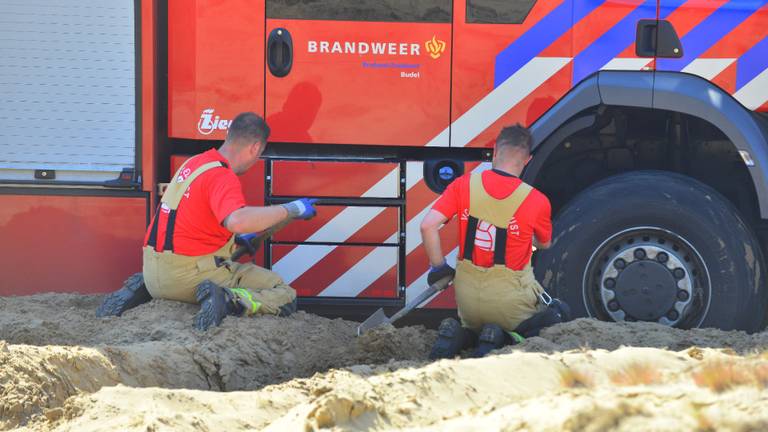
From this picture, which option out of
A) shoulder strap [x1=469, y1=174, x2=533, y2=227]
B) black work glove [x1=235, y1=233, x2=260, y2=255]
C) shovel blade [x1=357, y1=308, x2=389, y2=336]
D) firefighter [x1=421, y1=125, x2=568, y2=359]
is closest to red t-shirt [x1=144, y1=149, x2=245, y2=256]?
black work glove [x1=235, y1=233, x2=260, y2=255]

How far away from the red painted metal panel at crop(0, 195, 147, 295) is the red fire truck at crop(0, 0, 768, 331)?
1 centimetres

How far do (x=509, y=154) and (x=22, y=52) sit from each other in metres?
2.73

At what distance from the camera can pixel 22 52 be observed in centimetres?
572

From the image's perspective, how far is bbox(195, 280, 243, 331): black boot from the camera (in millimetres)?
5168

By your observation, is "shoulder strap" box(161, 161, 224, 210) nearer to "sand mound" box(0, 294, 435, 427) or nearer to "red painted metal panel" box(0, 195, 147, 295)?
"red painted metal panel" box(0, 195, 147, 295)

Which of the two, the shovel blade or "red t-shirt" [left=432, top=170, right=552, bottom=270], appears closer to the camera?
"red t-shirt" [left=432, top=170, right=552, bottom=270]

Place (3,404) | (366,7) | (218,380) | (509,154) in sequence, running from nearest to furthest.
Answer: (3,404)
(218,380)
(509,154)
(366,7)

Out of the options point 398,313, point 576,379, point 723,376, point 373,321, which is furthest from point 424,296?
point 723,376

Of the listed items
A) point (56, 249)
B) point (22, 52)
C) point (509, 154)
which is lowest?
point (56, 249)

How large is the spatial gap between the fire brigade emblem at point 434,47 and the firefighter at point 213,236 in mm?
993

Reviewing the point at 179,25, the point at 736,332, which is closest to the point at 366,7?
the point at 179,25

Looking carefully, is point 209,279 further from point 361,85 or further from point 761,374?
point 761,374

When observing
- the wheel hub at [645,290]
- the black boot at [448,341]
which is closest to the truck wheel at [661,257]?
the wheel hub at [645,290]

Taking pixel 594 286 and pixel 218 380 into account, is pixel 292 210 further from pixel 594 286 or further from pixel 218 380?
pixel 594 286
